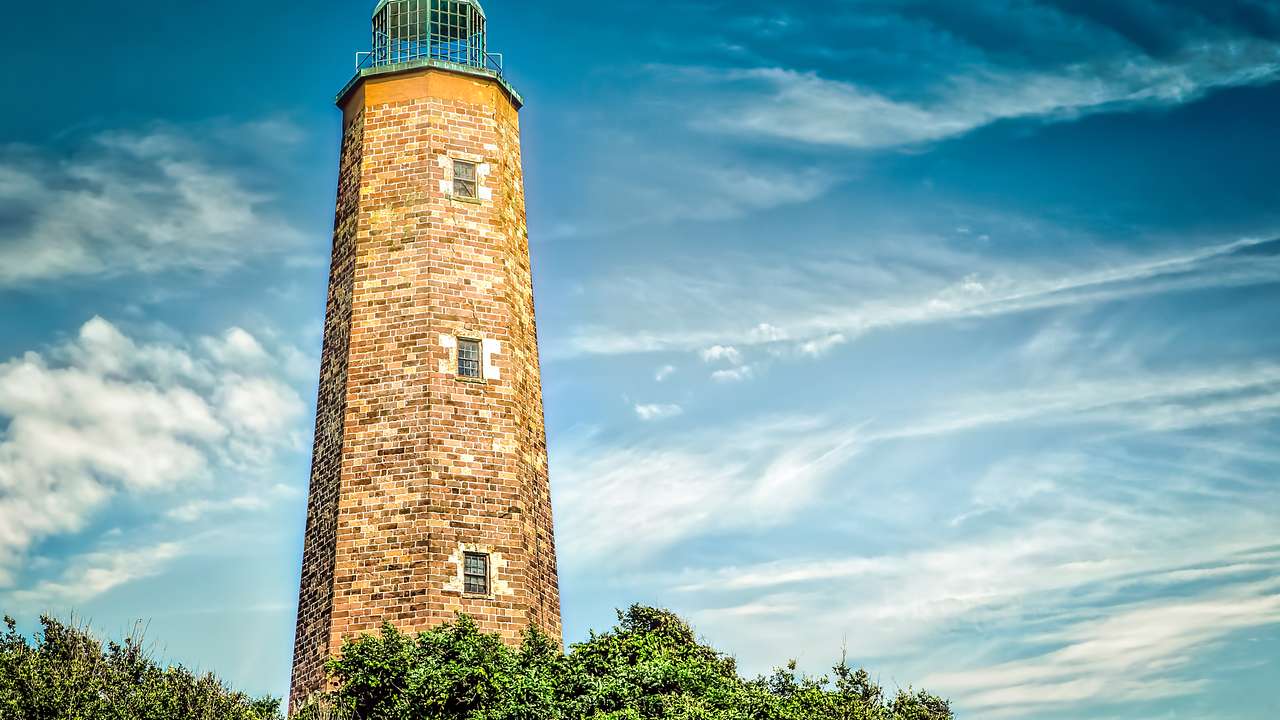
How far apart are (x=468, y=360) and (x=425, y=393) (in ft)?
5.37

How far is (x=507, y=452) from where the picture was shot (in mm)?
40406

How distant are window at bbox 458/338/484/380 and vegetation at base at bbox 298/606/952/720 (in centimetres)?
732

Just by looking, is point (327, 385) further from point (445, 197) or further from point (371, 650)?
point (371, 650)

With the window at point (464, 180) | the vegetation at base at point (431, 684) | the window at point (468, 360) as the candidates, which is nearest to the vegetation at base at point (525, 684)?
the vegetation at base at point (431, 684)

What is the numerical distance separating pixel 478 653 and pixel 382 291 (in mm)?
11433

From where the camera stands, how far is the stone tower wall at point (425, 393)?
38.6 m

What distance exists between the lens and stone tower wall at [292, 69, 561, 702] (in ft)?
127

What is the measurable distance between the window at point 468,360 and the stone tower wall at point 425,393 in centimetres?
24

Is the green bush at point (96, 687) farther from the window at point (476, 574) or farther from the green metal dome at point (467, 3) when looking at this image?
the green metal dome at point (467, 3)

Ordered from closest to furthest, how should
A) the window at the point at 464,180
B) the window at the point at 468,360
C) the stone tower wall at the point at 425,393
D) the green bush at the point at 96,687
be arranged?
the green bush at the point at 96,687, the stone tower wall at the point at 425,393, the window at the point at 468,360, the window at the point at 464,180

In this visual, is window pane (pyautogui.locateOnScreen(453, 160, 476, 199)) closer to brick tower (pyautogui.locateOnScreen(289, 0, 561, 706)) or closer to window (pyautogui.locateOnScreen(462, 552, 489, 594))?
brick tower (pyautogui.locateOnScreen(289, 0, 561, 706))

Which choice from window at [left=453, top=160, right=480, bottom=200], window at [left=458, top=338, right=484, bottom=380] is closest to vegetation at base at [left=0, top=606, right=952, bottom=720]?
window at [left=458, top=338, right=484, bottom=380]

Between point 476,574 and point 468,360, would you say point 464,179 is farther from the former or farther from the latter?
point 476,574

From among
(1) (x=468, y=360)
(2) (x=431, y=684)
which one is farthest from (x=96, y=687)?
(1) (x=468, y=360)
